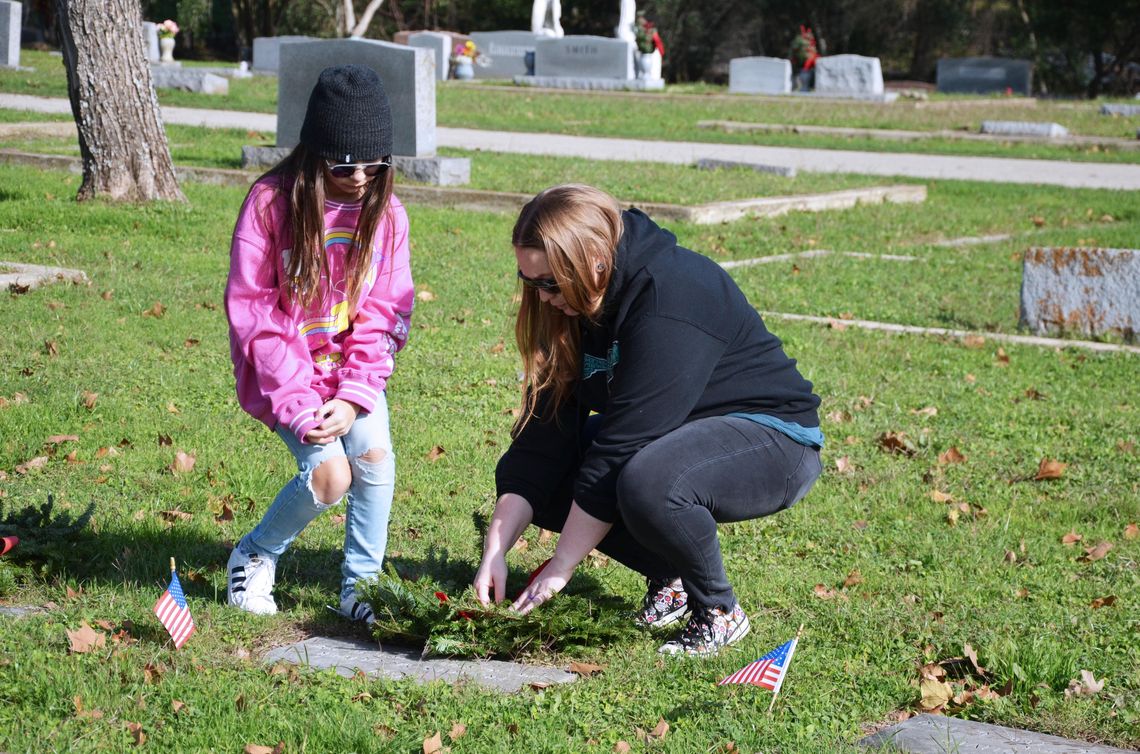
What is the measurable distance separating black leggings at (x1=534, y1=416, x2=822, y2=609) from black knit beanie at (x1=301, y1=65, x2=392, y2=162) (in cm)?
107

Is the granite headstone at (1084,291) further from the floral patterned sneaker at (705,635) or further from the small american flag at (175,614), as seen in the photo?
Result: the small american flag at (175,614)

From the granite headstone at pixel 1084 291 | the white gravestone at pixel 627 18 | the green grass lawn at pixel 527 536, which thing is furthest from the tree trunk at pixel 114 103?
the white gravestone at pixel 627 18

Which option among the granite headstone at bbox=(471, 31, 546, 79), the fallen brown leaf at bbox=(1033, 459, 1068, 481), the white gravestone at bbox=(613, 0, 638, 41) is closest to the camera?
the fallen brown leaf at bbox=(1033, 459, 1068, 481)

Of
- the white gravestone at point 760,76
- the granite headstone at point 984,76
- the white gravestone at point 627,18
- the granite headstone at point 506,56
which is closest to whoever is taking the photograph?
the white gravestone at point 760,76

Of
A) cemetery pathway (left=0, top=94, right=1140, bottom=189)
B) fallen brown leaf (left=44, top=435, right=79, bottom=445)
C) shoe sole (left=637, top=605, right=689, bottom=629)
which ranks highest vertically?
cemetery pathway (left=0, top=94, right=1140, bottom=189)

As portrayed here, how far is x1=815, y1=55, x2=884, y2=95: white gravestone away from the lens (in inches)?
1341

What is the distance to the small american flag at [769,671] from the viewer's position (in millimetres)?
3068

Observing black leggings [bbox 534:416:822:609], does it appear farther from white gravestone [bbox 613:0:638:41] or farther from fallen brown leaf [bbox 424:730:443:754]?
white gravestone [bbox 613:0:638:41]

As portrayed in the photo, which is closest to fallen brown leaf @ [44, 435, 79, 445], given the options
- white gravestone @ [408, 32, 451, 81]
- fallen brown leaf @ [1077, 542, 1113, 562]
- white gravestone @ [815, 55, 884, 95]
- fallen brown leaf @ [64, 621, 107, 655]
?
fallen brown leaf @ [64, 621, 107, 655]

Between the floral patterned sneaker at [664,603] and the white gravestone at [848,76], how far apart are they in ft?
105

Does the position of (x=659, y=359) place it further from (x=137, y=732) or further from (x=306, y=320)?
(x=137, y=732)

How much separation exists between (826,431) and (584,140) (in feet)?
46.8

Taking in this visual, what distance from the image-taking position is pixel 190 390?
19.1 ft

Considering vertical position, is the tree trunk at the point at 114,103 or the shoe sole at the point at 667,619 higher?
the tree trunk at the point at 114,103
